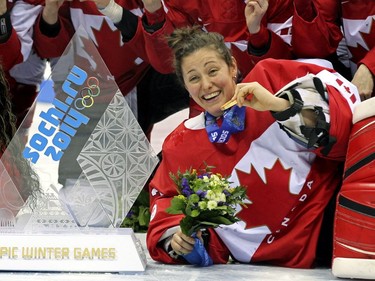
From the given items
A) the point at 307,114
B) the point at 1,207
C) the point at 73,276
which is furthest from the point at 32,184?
the point at 307,114

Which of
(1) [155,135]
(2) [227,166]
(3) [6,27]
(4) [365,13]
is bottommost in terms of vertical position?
(1) [155,135]

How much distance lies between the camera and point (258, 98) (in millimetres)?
2475

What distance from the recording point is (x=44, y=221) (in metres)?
2.57

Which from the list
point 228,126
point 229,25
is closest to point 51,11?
point 229,25

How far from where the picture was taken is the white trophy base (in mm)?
2477

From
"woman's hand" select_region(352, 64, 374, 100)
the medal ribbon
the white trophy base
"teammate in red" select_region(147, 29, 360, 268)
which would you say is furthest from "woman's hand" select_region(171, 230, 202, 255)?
"woman's hand" select_region(352, 64, 374, 100)

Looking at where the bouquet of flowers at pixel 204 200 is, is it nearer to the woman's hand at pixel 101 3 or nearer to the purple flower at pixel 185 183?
the purple flower at pixel 185 183

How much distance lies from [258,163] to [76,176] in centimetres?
53

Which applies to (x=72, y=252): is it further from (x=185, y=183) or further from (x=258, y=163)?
(x=258, y=163)

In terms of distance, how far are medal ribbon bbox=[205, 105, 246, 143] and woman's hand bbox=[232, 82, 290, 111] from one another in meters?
0.12

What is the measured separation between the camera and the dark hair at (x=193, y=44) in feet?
8.89

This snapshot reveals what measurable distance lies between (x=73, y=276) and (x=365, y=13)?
4.51 feet

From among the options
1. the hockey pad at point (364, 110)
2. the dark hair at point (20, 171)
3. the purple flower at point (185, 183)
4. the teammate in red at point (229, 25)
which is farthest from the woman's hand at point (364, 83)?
the dark hair at point (20, 171)

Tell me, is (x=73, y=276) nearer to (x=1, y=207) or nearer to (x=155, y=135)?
(x=1, y=207)
